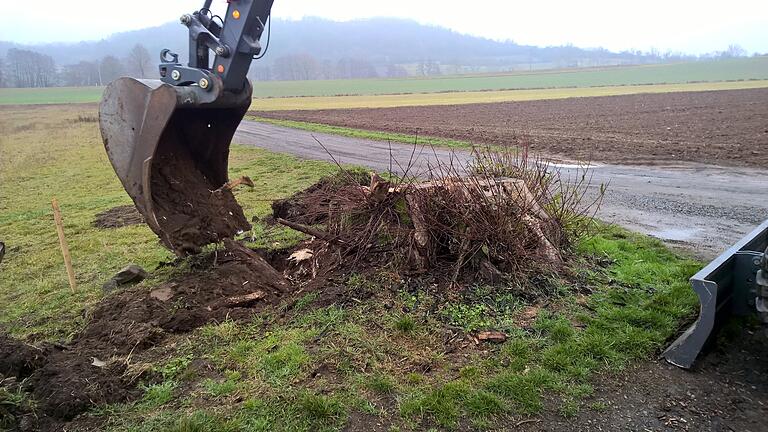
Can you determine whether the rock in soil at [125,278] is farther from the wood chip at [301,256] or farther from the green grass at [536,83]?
the green grass at [536,83]

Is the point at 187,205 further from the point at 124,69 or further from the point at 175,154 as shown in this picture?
the point at 124,69

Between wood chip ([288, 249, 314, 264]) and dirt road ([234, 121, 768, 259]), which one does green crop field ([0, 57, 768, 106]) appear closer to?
dirt road ([234, 121, 768, 259])

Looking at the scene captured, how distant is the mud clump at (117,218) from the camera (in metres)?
9.50

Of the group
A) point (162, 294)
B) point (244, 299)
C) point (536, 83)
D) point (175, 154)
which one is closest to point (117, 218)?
point (175, 154)

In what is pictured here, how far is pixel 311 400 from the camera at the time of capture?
366cm

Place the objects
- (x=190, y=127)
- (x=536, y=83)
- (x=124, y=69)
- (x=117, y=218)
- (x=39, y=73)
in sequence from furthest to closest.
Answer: (x=39, y=73), (x=124, y=69), (x=536, y=83), (x=117, y=218), (x=190, y=127)

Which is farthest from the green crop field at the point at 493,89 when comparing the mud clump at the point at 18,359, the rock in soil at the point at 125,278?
the mud clump at the point at 18,359

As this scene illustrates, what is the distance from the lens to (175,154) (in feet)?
20.1

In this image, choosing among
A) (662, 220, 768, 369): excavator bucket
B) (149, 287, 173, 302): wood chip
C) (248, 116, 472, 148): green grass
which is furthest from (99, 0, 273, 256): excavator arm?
(248, 116, 472, 148): green grass

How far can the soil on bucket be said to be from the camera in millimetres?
5723

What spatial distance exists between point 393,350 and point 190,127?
3.72 meters

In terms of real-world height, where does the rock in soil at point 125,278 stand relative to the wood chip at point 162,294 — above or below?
below

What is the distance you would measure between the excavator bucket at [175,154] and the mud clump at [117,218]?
3.46 metres

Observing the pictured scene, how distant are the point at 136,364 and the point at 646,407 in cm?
385
